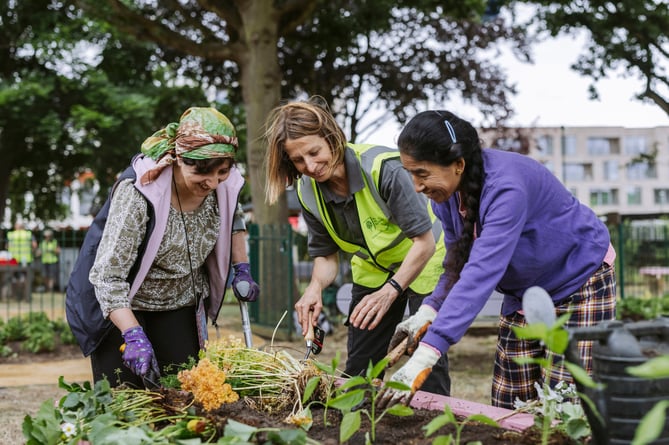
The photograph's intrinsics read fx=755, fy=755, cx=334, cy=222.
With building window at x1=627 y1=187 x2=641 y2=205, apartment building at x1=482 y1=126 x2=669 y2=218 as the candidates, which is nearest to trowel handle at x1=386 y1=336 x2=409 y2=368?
apartment building at x1=482 y1=126 x2=669 y2=218

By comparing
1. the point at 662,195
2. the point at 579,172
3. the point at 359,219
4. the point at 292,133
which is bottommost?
the point at 359,219

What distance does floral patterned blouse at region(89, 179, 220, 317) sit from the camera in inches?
97.5

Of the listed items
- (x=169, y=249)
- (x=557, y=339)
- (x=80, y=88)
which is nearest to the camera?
(x=557, y=339)

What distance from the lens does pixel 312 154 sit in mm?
2600

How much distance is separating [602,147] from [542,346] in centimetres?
5912

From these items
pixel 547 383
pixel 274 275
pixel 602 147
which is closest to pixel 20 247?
pixel 274 275

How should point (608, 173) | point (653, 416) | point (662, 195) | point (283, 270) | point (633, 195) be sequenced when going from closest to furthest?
point (653, 416), point (283, 270), point (662, 195), point (633, 195), point (608, 173)

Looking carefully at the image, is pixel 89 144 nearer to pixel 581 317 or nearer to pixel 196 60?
pixel 196 60

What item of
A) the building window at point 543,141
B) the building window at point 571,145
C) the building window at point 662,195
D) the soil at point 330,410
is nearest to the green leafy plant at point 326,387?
the soil at point 330,410

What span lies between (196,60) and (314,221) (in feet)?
30.6

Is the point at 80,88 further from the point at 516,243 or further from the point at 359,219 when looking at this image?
the point at 516,243

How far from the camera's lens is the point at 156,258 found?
267 centimetres

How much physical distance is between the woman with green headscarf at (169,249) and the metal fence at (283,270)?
196 cm

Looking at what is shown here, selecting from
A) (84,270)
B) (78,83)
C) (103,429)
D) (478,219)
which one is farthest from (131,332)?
(78,83)
